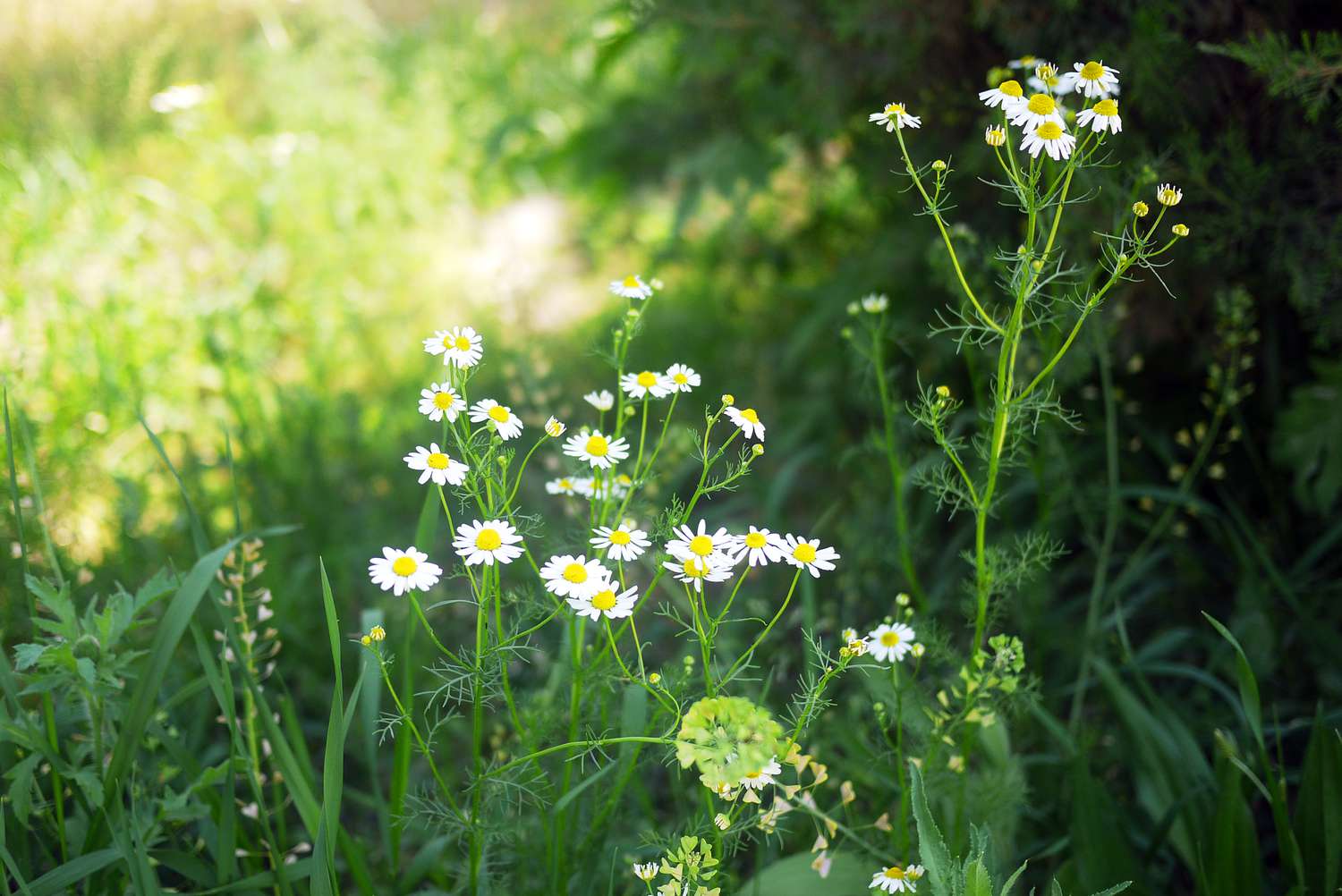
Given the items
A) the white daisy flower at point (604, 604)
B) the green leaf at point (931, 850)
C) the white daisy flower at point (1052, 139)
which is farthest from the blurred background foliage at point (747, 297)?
the white daisy flower at point (1052, 139)

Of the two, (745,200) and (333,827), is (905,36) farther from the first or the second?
(333,827)

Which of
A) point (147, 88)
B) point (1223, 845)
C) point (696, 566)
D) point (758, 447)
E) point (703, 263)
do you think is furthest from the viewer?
point (147, 88)

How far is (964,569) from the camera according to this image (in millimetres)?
2238

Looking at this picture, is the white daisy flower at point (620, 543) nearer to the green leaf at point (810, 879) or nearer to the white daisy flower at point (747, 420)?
the white daisy flower at point (747, 420)

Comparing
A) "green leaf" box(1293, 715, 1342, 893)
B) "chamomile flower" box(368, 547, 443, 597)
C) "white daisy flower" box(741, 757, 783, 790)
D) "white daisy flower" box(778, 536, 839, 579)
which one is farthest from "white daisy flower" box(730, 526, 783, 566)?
"green leaf" box(1293, 715, 1342, 893)

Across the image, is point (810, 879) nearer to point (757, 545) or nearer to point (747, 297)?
point (757, 545)

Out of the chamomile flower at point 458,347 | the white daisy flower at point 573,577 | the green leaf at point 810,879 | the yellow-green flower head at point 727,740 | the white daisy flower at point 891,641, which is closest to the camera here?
the yellow-green flower head at point 727,740

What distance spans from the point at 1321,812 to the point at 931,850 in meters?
0.62

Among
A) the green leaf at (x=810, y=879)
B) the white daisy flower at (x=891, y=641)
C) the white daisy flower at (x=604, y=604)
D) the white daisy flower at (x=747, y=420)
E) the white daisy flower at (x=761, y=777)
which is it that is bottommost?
the green leaf at (x=810, y=879)

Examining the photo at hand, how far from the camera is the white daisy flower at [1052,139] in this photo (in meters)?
1.15

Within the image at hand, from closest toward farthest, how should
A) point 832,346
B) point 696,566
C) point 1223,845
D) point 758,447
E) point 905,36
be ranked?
1. point 696,566
2. point 758,447
3. point 1223,845
4. point 905,36
5. point 832,346

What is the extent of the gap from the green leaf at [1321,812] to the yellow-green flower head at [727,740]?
827mm

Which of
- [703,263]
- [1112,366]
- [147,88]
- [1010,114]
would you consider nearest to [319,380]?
[703,263]

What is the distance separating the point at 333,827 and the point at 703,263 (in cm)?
241
